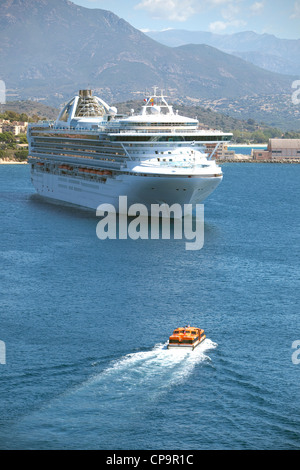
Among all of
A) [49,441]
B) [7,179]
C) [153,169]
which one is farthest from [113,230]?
[7,179]

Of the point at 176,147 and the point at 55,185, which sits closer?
the point at 176,147

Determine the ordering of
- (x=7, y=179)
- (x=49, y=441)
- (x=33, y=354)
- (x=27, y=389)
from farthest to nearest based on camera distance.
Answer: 1. (x=7, y=179)
2. (x=33, y=354)
3. (x=27, y=389)
4. (x=49, y=441)

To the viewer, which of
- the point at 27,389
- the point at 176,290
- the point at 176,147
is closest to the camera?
the point at 27,389

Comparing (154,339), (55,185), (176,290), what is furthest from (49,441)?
(55,185)

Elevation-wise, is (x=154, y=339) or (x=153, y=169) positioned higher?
(x=153, y=169)

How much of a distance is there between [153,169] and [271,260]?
67.2ft

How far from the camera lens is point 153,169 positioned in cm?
8481

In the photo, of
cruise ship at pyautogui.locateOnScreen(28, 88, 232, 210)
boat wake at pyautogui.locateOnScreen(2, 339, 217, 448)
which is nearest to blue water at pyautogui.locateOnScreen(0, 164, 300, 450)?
boat wake at pyautogui.locateOnScreen(2, 339, 217, 448)

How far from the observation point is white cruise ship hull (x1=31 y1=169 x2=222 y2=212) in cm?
8394

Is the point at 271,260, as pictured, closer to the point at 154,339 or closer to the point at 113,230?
the point at 113,230
